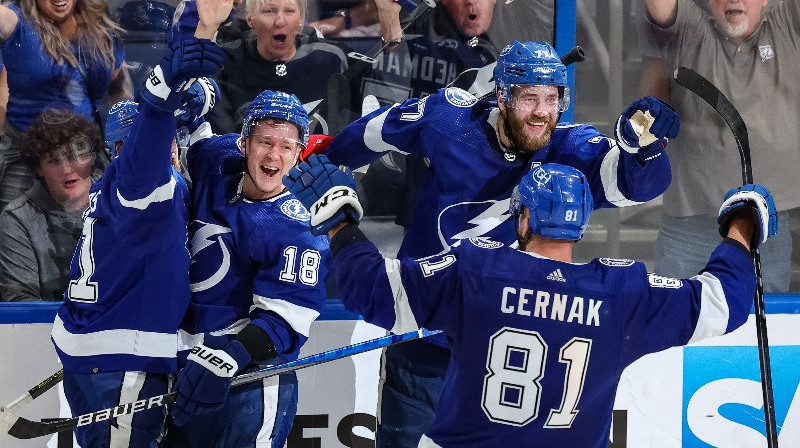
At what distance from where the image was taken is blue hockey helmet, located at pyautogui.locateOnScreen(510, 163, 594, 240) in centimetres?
249

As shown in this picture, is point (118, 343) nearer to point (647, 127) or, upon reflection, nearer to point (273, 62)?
point (273, 62)

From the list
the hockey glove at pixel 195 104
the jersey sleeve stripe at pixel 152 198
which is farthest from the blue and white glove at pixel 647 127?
the hockey glove at pixel 195 104

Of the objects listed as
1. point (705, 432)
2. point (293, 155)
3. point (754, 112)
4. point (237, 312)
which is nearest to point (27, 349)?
point (237, 312)

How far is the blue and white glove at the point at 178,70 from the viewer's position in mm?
2811

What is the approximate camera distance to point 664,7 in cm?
405

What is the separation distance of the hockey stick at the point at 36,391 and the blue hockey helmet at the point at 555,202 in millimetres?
1830

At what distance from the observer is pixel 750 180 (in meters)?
3.20

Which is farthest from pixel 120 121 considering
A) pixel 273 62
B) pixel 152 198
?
pixel 273 62

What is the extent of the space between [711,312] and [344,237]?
807mm

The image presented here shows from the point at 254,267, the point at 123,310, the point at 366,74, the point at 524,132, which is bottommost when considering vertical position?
the point at 123,310

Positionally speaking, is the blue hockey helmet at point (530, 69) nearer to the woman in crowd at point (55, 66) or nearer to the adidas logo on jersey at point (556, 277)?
the adidas logo on jersey at point (556, 277)

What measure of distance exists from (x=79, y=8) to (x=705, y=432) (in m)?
2.55

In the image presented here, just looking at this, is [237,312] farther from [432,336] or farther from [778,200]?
[778,200]

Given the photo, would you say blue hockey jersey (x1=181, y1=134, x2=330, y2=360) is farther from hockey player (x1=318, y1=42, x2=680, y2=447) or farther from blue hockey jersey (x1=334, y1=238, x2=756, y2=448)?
blue hockey jersey (x1=334, y1=238, x2=756, y2=448)
